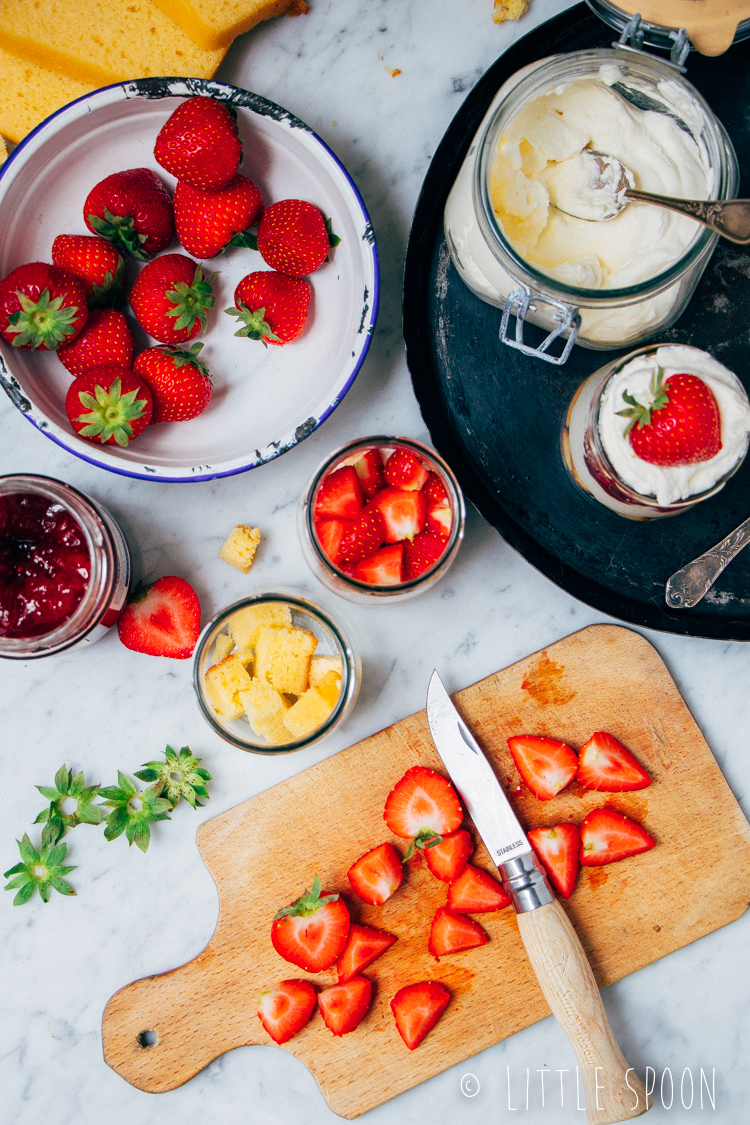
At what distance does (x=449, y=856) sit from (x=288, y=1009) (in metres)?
0.36

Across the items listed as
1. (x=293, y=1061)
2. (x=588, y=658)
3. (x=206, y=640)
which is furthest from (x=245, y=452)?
(x=293, y=1061)

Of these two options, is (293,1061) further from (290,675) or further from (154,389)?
(154,389)

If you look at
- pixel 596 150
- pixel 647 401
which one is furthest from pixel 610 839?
pixel 596 150

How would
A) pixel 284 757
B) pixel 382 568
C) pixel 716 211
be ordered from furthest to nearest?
pixel 284 757
pixel 382 568
pixel 716 211

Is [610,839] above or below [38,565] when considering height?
below

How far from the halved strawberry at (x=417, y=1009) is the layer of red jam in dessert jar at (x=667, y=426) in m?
0.83

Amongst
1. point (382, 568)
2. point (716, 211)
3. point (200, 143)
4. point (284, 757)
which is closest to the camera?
point (716, 211)

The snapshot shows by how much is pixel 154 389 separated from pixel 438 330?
0.43 metres

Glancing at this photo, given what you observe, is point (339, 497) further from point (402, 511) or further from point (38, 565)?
point (38, 565)

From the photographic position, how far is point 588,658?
1.32 metres

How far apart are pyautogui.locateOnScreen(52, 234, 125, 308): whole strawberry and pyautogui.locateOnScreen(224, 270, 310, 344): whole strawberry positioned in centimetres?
18

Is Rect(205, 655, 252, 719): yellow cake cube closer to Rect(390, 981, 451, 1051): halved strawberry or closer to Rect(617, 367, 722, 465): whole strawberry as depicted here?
Rect(390, 981, 451, 1051): halved strawberry

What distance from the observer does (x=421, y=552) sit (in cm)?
124

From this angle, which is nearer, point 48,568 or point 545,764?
point 48,568
